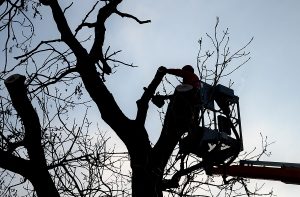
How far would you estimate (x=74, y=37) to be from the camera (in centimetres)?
516

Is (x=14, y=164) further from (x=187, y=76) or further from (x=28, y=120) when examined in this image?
(x=187, y=76)

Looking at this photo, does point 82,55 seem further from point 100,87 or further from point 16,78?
point 16,78

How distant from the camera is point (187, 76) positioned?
631cm

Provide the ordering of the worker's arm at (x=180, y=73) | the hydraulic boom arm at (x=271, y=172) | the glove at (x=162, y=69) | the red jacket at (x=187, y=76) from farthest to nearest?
the hydraulic boom arm at (x=271, y=172) → the worker's arm at (x=180, y=73) → the red jacket at (x=187, y=76) → the glove at (x=162, y=69)

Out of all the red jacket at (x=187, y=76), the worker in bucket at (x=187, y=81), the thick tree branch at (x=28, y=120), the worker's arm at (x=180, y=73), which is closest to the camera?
the thick tree branch at (x=28, y=120)

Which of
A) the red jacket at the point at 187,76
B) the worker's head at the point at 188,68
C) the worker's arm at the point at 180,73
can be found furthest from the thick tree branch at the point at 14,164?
the worker's head at the point at 188,68

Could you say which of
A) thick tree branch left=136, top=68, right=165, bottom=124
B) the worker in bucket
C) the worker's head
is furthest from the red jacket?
thick tree branch left=136, top=68, right=165, bottom=124

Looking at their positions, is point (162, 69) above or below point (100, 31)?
below

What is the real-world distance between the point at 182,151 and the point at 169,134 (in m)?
0.32

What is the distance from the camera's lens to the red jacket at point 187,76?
19.8 feet

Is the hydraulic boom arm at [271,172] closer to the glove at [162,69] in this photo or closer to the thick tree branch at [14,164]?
the glove at [162,69]

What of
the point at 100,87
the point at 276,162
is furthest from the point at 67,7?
the point at 276,162

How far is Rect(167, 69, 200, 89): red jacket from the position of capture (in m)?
6.04

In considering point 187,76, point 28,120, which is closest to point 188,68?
point 187,76
